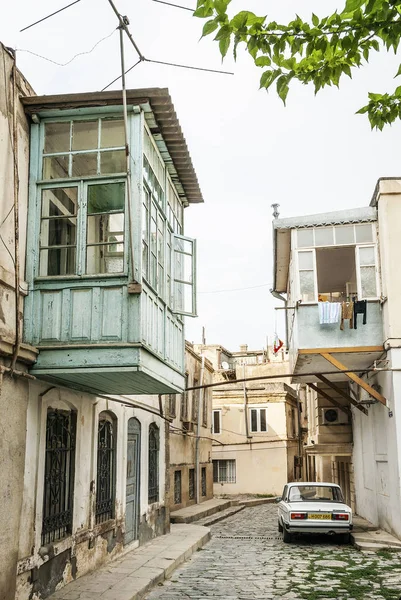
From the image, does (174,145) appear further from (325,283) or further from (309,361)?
(325,283)

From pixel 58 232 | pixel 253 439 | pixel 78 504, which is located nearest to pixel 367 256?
pixel 58 232

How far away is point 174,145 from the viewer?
9969 millimetres

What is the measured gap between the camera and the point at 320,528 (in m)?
14.8

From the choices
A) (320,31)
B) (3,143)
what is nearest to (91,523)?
(3,143)

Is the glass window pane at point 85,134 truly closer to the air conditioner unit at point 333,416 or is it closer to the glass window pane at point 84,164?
the glass window pane at point 84,164

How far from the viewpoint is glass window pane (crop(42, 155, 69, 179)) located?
8.48 metres

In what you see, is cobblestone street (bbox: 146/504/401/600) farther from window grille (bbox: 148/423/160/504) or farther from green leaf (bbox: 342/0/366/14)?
green leaf (bbox: 342/0/366/14)

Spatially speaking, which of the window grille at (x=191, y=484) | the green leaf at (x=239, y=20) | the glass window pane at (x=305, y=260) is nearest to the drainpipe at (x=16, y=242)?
the green leaf at (x=239, y=20)

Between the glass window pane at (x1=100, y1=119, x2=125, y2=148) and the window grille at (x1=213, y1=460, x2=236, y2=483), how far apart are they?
2823 centimetres

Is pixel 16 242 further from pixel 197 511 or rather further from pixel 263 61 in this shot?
pixel 197 511

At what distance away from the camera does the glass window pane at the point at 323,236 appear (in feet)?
50.3

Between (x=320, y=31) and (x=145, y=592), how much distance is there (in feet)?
26.2

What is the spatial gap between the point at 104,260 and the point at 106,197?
0.86 metres

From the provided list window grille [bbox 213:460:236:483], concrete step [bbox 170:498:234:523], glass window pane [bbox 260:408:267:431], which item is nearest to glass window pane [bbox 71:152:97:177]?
concrete step [bbox 170:498:234:523]
